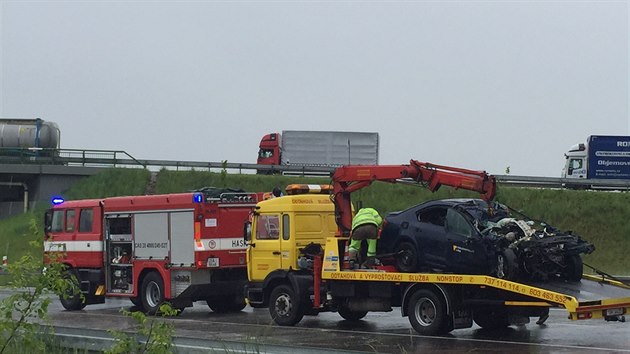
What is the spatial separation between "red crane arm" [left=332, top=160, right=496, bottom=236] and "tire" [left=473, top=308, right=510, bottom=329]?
194 centimetres

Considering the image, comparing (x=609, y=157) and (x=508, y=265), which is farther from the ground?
(x=609, y=157)

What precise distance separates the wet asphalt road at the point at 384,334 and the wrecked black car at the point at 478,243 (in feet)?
3.53

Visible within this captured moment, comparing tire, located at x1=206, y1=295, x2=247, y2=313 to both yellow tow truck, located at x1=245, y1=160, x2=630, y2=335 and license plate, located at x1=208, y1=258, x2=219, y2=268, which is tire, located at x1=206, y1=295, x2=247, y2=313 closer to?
license plate, located at x1=208, y1=258, x2=219, y2=268

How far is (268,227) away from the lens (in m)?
19.4

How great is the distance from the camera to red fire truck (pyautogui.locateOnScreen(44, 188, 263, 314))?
20844mm

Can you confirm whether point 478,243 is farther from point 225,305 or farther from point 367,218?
point 225,305

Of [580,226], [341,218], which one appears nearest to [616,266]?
[580,226]

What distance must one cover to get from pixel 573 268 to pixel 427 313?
2399 mm

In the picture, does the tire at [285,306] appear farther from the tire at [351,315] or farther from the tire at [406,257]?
the tire at [406,257]

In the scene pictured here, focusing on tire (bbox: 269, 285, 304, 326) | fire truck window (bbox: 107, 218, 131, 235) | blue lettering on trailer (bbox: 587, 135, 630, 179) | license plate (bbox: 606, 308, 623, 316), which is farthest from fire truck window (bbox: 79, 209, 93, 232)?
blue lettering on trailer (bbox: 587, 135, 630, 179)

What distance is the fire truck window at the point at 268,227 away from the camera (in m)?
19.2

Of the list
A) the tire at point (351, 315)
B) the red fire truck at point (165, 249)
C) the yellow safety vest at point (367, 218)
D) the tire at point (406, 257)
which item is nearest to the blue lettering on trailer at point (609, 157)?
the red fire truck at point (165, 249)

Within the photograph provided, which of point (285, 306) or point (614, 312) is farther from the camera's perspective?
point (285, 306)

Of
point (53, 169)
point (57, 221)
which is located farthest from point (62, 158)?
point (57, 221)
